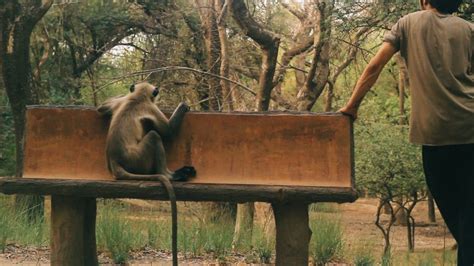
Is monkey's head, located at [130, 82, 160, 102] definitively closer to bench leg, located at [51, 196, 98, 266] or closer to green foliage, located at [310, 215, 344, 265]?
bench leg, located at [51, 196, 98, 266]

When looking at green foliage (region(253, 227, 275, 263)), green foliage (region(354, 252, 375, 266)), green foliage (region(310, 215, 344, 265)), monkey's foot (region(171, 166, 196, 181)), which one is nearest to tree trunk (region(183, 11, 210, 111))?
green foliage (region(253, 227, 275, 263))

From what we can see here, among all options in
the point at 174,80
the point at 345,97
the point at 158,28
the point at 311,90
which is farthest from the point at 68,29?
the point at 311,90

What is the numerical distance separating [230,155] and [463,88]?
1.80 meters

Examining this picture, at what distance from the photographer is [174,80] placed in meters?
16.6

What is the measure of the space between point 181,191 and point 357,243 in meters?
4.21

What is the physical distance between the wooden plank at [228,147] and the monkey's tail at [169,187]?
0.22 meters

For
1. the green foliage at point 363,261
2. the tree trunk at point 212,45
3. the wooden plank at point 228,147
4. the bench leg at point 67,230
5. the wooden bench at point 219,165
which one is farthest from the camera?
the tree trunk at point 212,45

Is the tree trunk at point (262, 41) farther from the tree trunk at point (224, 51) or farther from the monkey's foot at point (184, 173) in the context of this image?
the monkey's foot at point (184, 173)

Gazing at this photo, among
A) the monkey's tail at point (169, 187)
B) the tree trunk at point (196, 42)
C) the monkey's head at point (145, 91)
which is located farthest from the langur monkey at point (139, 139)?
the tree trunk at point (196, 42)

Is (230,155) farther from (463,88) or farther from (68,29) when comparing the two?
(68,29)

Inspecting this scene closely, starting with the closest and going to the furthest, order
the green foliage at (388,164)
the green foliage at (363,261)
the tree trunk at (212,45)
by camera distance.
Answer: the green foliage at (363,261)
the tree trunk at (212,45)
the green foliage at (388,164)

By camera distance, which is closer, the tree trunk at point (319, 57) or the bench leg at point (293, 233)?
the bench leg at point (293, 233)

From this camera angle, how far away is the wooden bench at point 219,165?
535cm

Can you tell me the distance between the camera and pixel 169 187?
5.24 m
